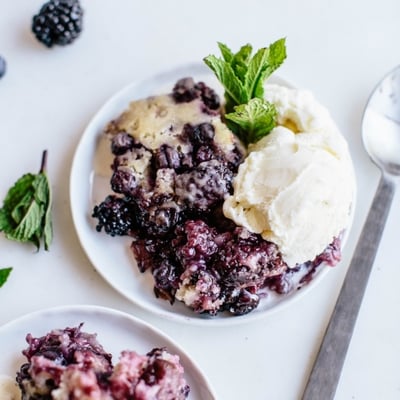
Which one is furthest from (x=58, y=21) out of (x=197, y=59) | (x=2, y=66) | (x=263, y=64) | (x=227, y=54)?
(x=263, y=64)

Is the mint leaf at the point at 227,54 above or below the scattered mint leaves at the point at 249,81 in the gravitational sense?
above

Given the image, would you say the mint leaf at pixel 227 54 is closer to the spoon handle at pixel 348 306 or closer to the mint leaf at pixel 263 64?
the mint leaf at pixel 263 64

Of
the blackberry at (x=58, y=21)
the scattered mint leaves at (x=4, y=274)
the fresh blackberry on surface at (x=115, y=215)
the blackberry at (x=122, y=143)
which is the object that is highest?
the blackberry at (x=58, y=21)

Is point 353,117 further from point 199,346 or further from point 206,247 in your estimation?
point 199,346

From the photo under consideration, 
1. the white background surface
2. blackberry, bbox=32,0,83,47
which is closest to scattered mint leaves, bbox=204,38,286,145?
the white background surface

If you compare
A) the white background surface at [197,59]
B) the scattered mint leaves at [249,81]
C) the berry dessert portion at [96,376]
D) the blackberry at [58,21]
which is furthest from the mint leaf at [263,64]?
the berry dessert portion at [96,376]

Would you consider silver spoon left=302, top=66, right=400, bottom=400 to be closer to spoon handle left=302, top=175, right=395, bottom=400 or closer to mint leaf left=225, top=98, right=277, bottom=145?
spoon handle left=302, top=175, right=395, bottom=400
